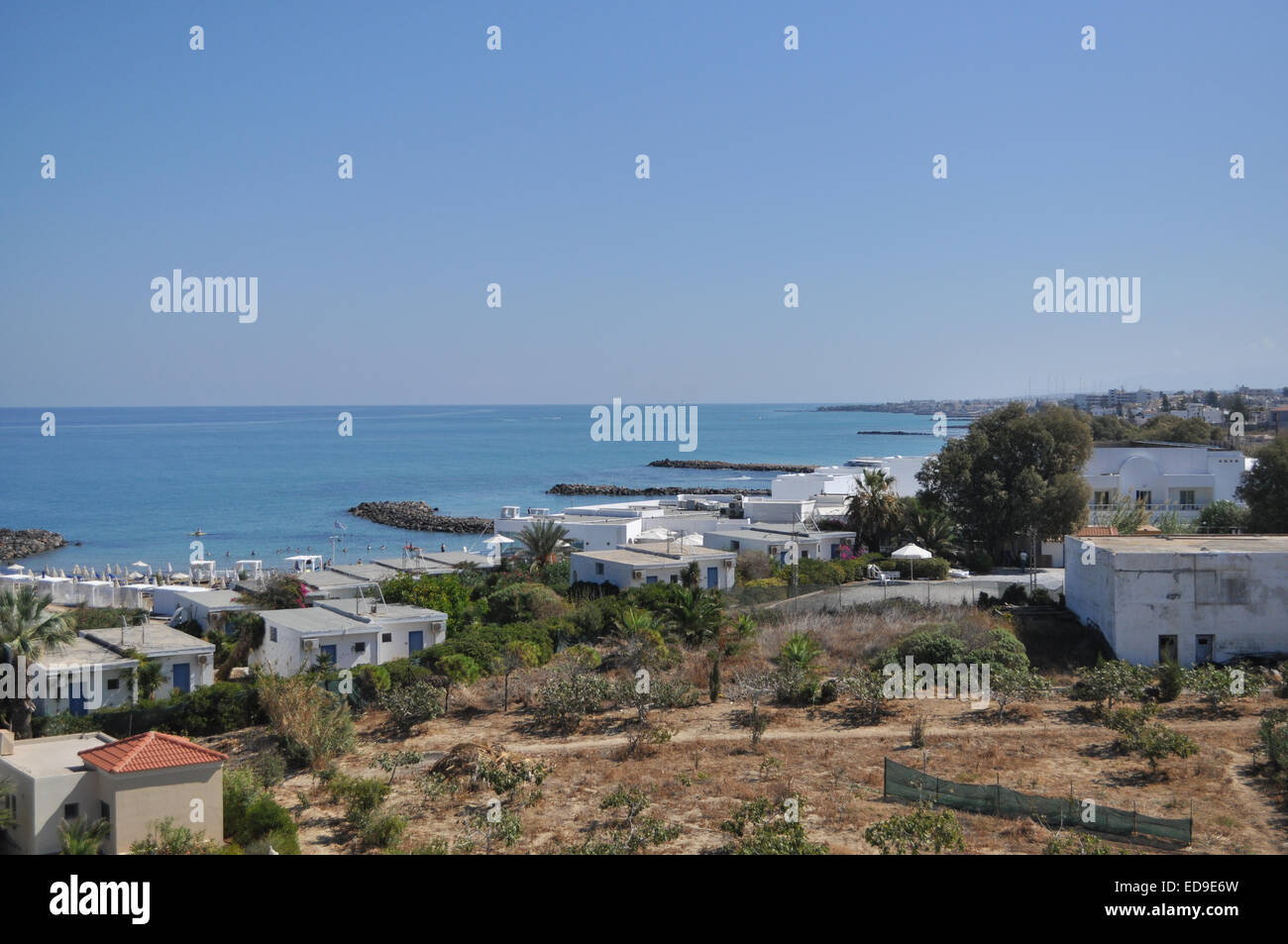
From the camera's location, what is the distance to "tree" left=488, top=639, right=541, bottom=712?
26016 mm

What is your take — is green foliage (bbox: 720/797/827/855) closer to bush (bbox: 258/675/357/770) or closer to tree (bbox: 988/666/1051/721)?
tree (bbox: 988/666/1051/721)

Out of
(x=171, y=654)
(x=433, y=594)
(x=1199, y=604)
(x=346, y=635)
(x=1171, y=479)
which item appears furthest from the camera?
(x=1171, y=479)

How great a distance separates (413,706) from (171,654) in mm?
8955

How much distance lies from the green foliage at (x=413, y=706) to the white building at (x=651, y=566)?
14215 millimetres

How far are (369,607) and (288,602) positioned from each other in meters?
5.34

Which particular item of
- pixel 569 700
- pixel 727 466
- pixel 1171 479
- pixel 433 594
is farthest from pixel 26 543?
pixel 727 466

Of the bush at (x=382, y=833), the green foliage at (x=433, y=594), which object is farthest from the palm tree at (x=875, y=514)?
the bush at (x=382, y=833)

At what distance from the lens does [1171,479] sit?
5241 cm

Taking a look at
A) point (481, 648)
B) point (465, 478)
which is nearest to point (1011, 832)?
point (481, 648)

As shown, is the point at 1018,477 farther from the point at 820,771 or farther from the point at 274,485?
the point at 274,485

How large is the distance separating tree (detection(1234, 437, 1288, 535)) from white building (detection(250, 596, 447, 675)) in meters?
33.5

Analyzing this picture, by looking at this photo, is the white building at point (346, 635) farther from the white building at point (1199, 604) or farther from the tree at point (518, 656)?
the white building at point (1199, 604)

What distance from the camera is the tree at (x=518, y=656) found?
85.4ft

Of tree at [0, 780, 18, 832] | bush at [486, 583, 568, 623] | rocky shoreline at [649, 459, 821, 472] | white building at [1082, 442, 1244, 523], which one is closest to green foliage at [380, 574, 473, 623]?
bush at [486, 583, 568, 623]
